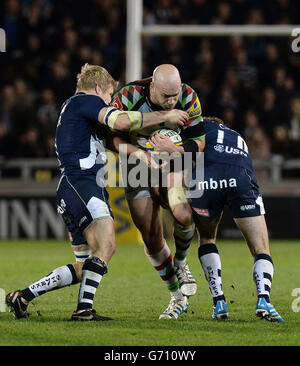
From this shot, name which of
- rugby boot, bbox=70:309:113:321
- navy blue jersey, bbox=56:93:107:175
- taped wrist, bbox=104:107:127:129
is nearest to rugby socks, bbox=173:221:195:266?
navy blue jersey, bbox=56:93:107:175

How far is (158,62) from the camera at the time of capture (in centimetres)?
1667

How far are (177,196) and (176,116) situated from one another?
723mm

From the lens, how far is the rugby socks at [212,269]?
691cm

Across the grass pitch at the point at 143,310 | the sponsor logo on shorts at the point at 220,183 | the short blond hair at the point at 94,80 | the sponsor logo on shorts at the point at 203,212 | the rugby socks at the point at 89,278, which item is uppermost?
the short blond hair at the point at 94,80

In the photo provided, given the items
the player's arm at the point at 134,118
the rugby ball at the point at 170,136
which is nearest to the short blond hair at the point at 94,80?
the player's arm at the point at 134,118

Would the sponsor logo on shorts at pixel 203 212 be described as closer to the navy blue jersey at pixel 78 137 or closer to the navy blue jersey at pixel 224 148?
the navy blue jersey at pixel 224 148

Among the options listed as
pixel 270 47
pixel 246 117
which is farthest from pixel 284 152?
pixel 270 47

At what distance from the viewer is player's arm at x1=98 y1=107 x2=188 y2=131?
6750mm

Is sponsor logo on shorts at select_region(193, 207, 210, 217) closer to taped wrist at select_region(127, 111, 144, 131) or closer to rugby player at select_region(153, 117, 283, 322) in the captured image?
rugby player at select_region(153, 117, 283, 322)

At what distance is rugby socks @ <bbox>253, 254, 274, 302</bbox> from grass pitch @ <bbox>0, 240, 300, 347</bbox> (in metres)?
0.25

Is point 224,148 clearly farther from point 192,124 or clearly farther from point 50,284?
point 50,284

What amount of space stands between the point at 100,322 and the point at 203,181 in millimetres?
1375

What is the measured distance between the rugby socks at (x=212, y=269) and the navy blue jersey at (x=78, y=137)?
1086mm
